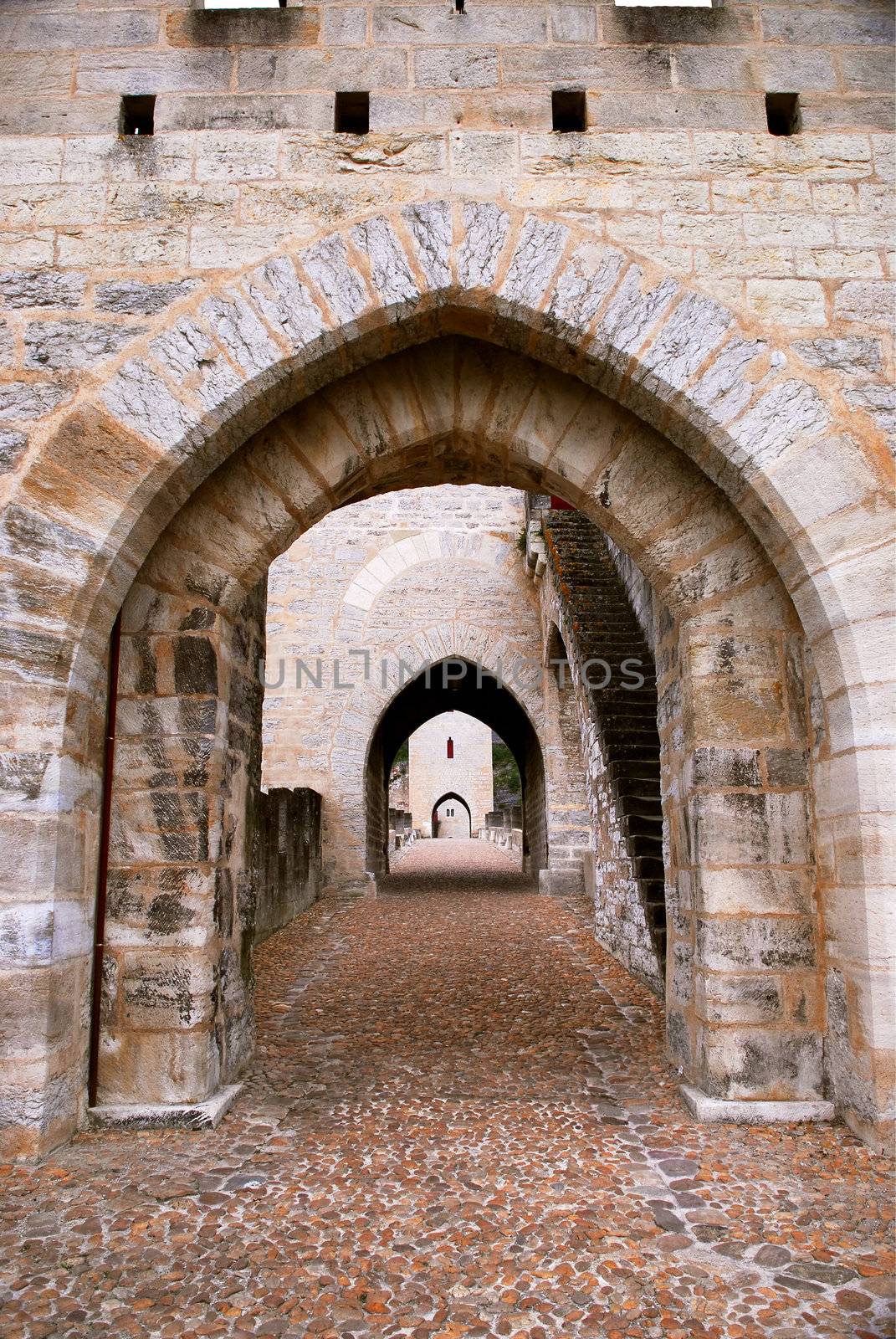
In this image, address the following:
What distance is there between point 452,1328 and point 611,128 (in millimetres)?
3390

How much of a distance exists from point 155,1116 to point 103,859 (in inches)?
32.6

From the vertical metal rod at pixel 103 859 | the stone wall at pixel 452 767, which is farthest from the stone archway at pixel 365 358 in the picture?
the stone wall at pixel 452 767

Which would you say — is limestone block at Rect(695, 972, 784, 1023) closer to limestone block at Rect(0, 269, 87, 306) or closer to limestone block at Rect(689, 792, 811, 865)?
limestone block at Rect(689, 792, 811, 865)

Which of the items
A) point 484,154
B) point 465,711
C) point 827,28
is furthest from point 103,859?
point 465,711

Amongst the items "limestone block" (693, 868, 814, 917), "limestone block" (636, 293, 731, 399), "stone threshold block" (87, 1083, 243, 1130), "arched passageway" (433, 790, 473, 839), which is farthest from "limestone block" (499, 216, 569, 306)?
"arched passageway" (433, 790, 473, 839)

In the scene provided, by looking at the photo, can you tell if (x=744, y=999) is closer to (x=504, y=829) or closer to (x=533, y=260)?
(x=533, y=260)

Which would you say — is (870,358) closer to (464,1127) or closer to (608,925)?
(464,1127)

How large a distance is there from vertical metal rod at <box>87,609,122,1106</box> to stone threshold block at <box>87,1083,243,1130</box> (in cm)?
8

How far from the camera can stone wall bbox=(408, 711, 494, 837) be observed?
1168 inches

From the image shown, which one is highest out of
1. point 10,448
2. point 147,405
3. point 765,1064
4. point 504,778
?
point 147,405

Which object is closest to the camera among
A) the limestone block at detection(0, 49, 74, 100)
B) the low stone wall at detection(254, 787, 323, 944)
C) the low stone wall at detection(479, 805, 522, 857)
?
the limestone block at detection(0, 49, 74, 100)

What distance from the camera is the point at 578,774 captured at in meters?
9.69

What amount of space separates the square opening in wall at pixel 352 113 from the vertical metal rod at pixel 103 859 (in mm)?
1850

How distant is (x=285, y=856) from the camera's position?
7.50 metres
